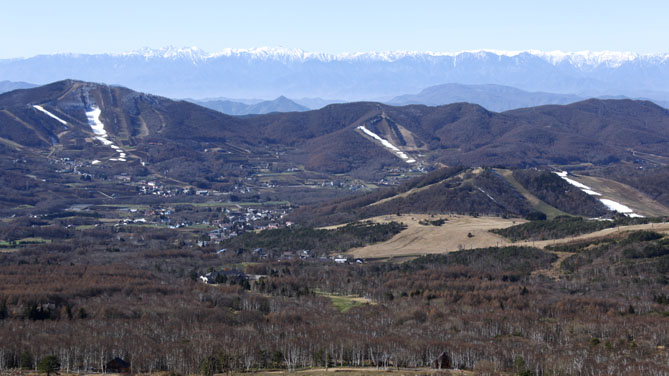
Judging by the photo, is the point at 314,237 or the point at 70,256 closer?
the point at 70,256

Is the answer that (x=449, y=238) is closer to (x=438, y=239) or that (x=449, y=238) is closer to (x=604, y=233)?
(x=438, y=239)

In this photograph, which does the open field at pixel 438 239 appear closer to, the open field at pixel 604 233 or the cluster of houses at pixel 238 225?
the open field at pixel 604 233

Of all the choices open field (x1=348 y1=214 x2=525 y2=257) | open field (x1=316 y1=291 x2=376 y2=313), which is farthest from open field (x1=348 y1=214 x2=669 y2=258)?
open field (x1=316 y1=291 x2=376 y2=313)

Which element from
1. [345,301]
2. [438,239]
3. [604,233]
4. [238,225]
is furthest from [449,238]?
[238,225]

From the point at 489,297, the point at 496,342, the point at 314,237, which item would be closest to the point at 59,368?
the point at 496,342

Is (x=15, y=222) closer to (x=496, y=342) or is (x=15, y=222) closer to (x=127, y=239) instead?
(x=127, y=239)

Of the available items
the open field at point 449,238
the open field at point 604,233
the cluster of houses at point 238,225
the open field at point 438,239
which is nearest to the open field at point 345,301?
the open field at point 449,238

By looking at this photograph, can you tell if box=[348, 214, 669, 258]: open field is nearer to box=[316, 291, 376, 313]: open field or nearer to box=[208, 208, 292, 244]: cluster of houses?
box=[208, 208, 292, 244]: cluster of houses

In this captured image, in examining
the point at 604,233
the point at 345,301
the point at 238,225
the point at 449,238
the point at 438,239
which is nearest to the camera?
the point at 345,301
